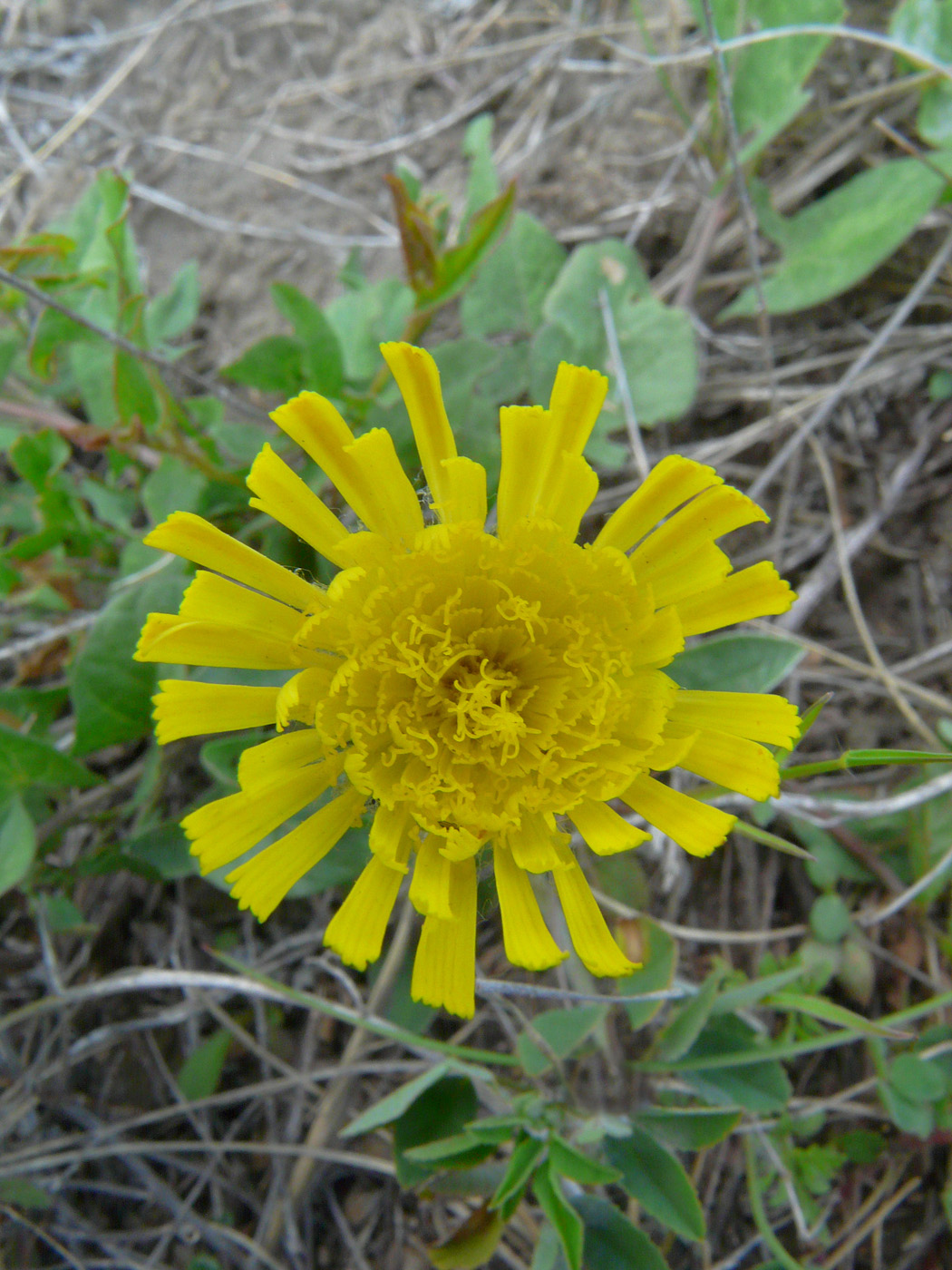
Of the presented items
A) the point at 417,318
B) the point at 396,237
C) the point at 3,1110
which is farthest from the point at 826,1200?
the point at 396,237

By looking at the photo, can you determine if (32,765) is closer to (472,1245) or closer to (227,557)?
(227,557)

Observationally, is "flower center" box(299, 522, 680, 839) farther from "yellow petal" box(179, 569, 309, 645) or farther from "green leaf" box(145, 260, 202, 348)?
"green leaf" box(145, 260, 202, 348)

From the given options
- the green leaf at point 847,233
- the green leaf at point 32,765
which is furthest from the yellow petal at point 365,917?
the green leaf at point 847,233

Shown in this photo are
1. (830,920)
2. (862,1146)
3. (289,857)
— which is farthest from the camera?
(830,920)

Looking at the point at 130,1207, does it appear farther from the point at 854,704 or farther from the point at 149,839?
the point at 854,704

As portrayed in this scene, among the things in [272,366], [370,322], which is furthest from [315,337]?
[370,322]

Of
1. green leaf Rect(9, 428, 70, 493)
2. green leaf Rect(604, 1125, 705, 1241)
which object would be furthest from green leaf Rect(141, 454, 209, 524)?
green leaf Rect(604, 1125, 705, 1241)
